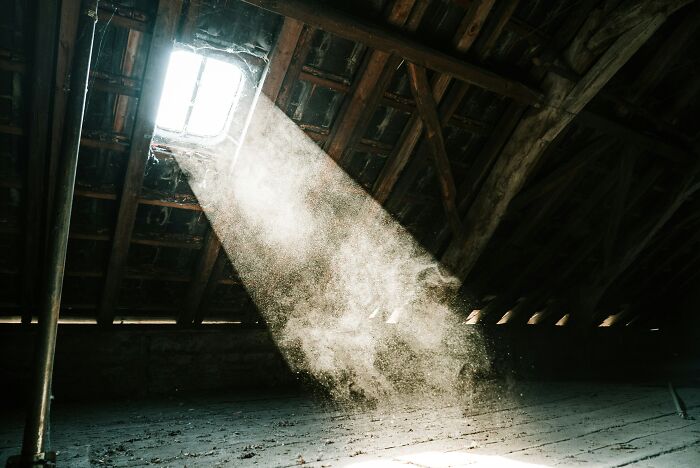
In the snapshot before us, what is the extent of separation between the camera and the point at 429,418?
3738mm

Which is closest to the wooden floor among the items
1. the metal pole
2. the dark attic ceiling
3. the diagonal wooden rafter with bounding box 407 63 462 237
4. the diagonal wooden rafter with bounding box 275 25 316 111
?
the metal pole

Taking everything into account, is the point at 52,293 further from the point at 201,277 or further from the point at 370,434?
the point at 201,277

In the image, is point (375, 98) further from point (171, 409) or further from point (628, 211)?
point (628, 211)

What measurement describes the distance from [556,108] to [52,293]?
402 cm

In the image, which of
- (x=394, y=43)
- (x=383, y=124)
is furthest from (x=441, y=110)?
(x=394, y=43)

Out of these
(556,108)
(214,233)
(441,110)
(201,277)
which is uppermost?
(441,110)

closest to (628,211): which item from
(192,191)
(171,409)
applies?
(192,191)

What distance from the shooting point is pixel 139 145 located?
340cm

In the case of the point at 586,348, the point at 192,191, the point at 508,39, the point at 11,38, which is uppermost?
the point at 508,39

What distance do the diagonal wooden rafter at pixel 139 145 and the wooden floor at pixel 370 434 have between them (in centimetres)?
114

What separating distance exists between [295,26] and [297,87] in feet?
1.73

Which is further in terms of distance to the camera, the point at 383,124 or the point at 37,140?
the point at 383,124

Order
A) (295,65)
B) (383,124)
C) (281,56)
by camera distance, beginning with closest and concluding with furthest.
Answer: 1. (281,56)
2. (295,65)
3. (383,124)

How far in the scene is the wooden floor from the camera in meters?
2.49
